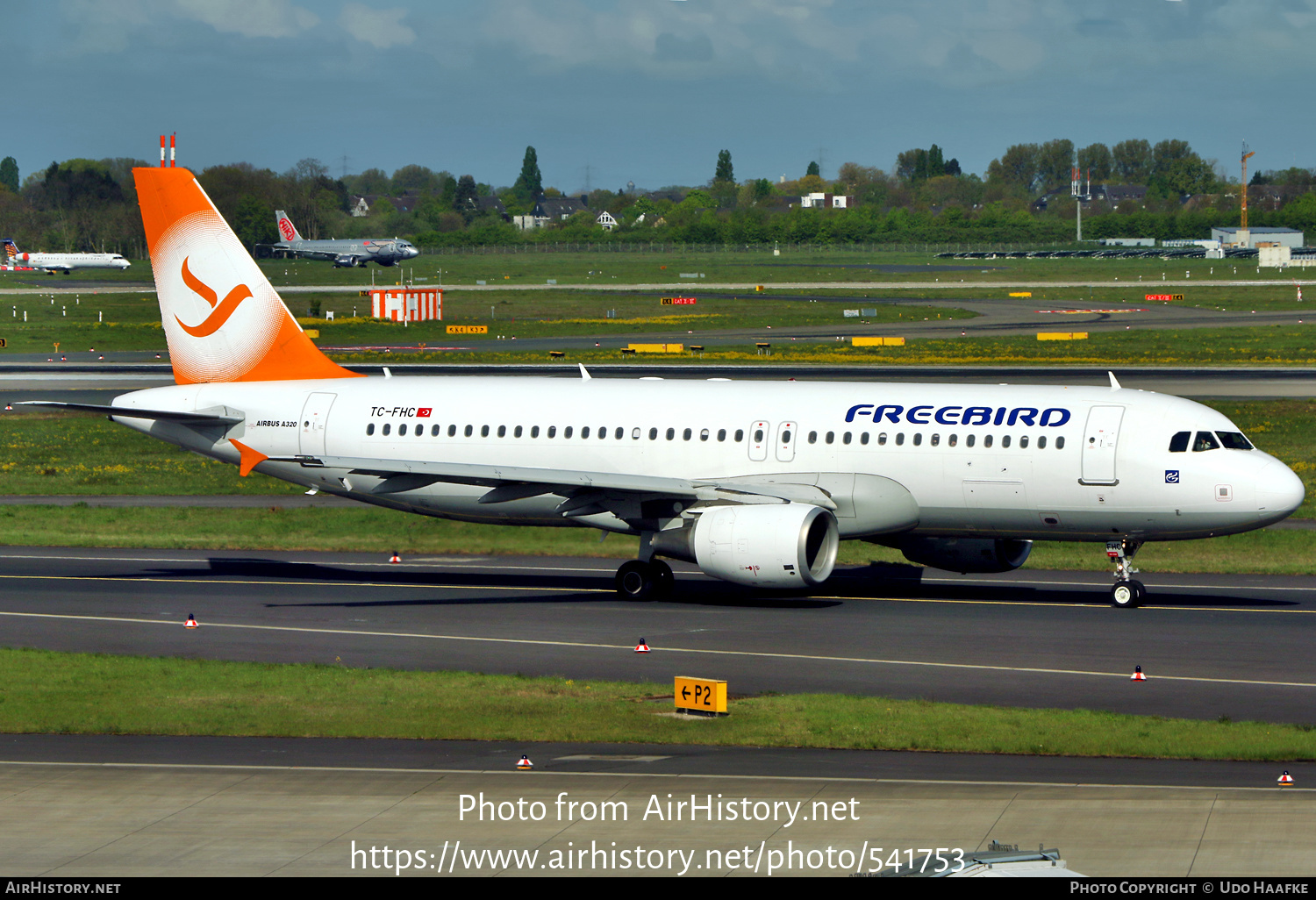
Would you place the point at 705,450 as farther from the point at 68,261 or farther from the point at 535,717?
the point at 68,261

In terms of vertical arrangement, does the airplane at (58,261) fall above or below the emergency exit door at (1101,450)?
above

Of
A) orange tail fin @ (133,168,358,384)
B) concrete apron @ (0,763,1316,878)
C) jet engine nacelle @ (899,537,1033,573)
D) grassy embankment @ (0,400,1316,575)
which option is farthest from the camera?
grassy embankment @ (0,400,1316,575)

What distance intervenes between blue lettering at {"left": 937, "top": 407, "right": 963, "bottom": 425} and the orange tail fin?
644 inches

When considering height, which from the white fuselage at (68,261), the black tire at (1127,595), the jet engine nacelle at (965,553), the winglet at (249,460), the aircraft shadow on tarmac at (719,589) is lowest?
the aircraft shadow on tarmac at (719,589)

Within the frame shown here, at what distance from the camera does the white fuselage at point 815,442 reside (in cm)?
3334

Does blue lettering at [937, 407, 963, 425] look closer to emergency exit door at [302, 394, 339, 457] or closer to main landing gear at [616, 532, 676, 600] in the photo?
main landing gear at [616, 532, 676, 600]

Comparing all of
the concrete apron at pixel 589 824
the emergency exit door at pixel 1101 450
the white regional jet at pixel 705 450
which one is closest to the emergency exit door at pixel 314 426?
the white regional jet at pixel 705 450

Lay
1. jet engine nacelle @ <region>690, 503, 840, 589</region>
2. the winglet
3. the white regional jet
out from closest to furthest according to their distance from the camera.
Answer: jet engine nacelle @ <region>690, 503, 840, 589</region> → the white regional jet → the winglet

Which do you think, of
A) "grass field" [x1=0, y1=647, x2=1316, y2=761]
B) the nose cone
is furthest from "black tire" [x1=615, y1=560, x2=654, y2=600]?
the nose cone

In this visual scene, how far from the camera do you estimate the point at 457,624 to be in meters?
32.8

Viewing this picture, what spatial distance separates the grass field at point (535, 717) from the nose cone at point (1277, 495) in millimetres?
10358

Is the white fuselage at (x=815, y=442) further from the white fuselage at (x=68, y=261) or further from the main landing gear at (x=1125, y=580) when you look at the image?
the white fuselage at (x=68, y=261)

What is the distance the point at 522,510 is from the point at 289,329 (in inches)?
354

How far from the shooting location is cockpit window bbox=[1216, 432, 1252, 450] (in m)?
33.4
